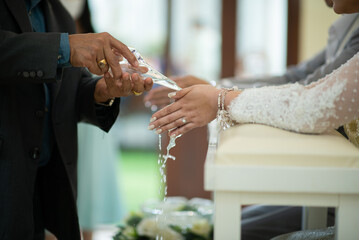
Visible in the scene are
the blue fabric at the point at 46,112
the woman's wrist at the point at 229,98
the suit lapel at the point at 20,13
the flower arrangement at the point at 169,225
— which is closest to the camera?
the woman's wrist at the point at 229,98

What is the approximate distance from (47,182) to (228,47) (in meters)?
2.61

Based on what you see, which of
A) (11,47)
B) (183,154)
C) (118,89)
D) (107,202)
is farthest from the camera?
(183,154)

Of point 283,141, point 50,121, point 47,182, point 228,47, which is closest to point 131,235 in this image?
point 47,182

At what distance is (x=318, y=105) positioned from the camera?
904mm

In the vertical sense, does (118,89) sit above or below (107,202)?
above

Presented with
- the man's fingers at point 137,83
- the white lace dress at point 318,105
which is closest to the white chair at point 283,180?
the white lace dress at point 318,105

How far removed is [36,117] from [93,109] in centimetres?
21

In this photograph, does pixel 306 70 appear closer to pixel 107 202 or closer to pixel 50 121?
pixel 50 121

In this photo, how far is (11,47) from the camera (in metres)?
1.10

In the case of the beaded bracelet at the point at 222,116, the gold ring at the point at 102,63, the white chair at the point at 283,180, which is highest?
the gold ring at the point at 102,63

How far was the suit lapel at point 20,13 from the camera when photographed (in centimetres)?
119

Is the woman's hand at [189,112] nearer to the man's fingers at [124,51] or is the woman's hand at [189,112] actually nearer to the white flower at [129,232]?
the man's fingers at [124,51]

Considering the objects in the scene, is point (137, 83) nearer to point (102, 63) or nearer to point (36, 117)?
point (102, 63)

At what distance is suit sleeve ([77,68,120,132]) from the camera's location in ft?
4.64
